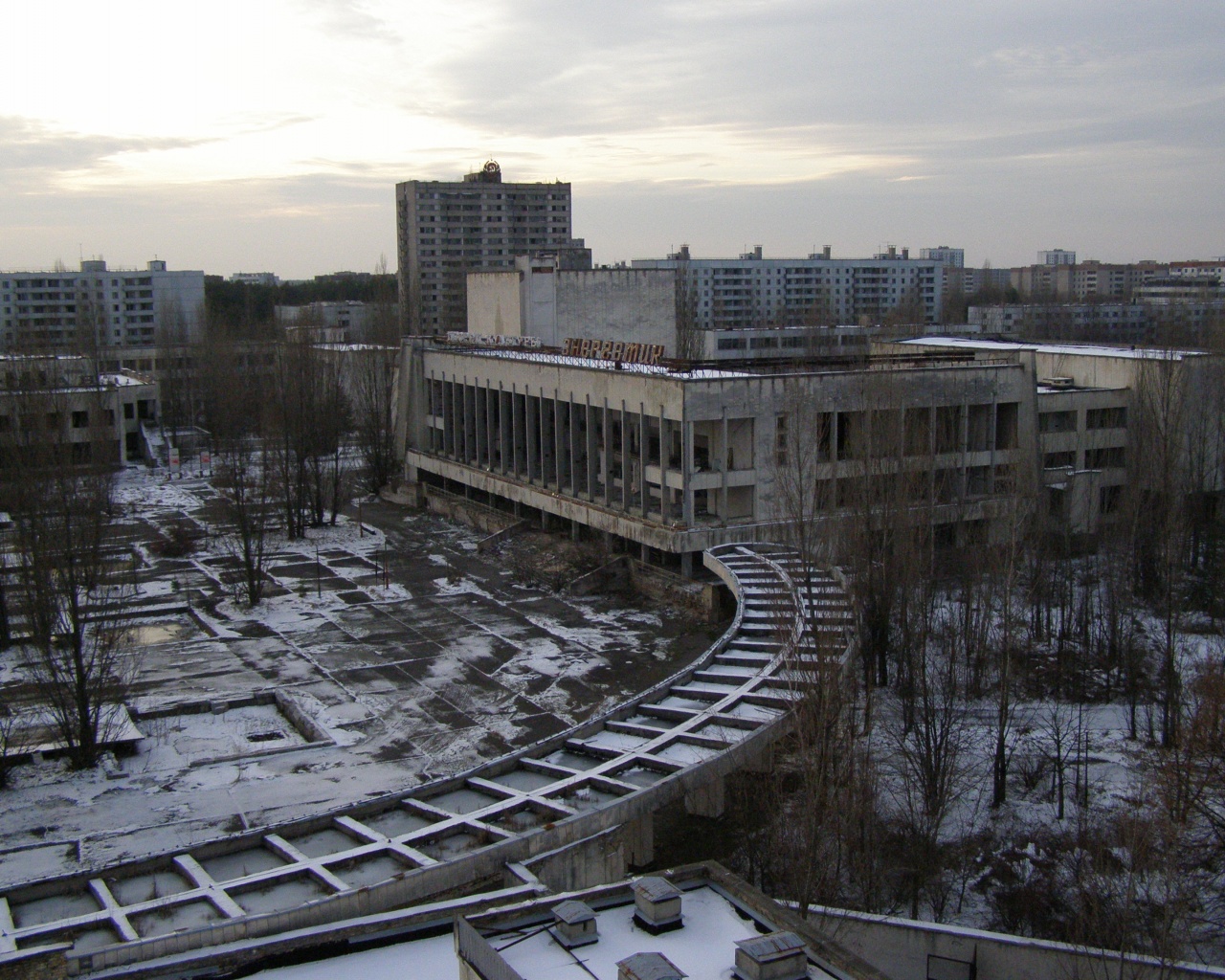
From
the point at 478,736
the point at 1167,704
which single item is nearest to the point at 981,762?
the point at 1167,704

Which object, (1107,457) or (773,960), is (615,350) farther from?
(773,960)

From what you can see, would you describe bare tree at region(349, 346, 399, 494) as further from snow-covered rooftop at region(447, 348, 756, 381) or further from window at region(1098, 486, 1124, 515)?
window at region(1098, 486, 1124, 515)

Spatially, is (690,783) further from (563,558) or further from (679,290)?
(679,290)

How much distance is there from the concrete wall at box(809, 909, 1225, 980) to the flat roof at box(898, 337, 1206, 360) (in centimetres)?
3162

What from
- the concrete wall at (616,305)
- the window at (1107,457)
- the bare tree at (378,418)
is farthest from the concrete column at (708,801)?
the bare tree at (378,418)

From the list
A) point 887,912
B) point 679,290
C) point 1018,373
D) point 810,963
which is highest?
point 679,290

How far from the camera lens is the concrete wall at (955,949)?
645 inches

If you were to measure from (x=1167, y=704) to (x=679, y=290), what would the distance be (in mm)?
59957

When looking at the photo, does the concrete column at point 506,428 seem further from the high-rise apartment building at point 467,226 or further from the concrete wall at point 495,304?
the high-rise apartment building at point 467,226

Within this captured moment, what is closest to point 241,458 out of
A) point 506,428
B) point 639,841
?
point 506,428

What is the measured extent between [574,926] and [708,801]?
10.5 meters

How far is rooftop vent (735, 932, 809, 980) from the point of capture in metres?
12.2

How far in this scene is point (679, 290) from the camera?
8262cm

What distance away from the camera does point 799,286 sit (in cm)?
13862
